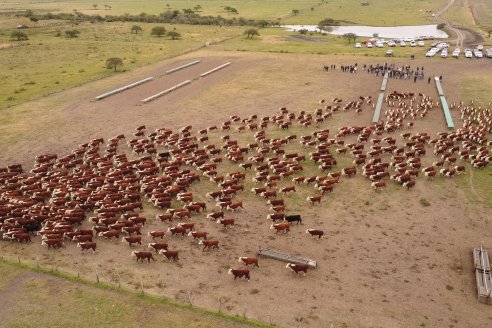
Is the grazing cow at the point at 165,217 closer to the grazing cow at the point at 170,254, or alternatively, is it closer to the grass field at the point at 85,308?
the grazing cow at the point at 170,254

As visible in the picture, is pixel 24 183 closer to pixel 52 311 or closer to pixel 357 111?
pixel 52 311

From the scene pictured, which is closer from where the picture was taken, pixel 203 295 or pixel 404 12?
pixel 203 295

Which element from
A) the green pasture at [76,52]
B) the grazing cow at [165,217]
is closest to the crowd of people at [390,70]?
the green pasture at [76,52]

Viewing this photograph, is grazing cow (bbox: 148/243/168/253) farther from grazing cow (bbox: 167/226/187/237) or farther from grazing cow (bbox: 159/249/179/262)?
grazing cow (bbox: 167/226/187/237)

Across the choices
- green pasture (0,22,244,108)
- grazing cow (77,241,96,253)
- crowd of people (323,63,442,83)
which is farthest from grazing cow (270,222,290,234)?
crowd of people (323,63,442,83)

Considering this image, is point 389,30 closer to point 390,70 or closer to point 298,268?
point 390,70

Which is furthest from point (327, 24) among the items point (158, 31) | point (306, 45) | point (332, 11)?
point (158, 31)

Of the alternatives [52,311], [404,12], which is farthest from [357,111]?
[404,12]
